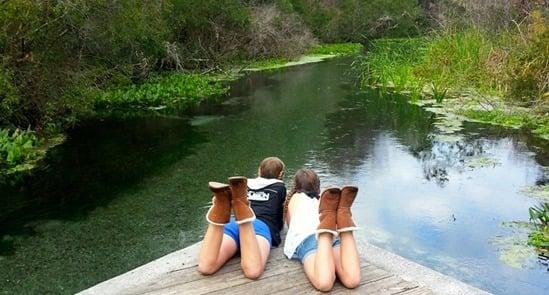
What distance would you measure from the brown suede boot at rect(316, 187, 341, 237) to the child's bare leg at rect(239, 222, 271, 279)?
1.28ft

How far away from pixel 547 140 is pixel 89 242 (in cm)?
666

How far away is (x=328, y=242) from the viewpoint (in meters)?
3.38

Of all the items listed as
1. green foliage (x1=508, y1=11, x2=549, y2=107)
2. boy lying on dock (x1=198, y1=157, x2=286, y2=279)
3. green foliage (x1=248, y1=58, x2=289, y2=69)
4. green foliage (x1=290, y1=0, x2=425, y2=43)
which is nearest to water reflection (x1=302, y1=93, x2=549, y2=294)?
green foliage (x1=508, y1=11, x2=549, y2=107)

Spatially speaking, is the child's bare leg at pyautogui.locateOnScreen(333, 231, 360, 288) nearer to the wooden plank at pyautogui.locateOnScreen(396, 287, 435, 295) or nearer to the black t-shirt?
the wooden plank at pyautogui.locateOnScreen(396, 287, 435, 295)

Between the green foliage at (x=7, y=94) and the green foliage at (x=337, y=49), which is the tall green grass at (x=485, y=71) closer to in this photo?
the green foliage at (x=7, y=94)

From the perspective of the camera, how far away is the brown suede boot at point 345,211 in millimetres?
3389

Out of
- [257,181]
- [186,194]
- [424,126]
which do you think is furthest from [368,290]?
[424,126]

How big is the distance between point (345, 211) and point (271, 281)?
592mm

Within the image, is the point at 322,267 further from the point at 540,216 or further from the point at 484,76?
the point at 484,76

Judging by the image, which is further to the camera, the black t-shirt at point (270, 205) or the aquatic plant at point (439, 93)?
the aquatic plant at point (439, 93)

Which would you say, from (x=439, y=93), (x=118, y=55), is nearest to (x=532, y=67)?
(x=439, y=93)

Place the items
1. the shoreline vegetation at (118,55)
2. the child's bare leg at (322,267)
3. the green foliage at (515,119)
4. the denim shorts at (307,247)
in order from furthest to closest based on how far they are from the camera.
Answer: the green foliage at (515,119) < the shoreline vegetation at (118,55) < the denim shorts at (307,247) < the child's bare leg at (322,267)

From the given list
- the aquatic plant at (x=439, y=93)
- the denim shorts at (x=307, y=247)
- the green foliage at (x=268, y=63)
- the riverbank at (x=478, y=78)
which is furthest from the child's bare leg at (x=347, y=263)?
the green foliage at (x=268, y=63)

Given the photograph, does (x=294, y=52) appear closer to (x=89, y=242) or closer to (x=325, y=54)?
(x=325, y=54)
